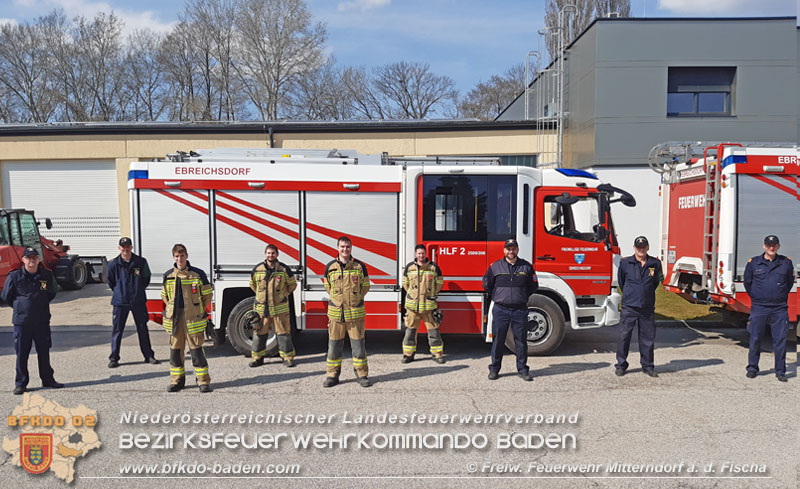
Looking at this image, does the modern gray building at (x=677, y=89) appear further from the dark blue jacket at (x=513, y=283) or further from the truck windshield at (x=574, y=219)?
the dark blue jacket at (x=513, y=283)

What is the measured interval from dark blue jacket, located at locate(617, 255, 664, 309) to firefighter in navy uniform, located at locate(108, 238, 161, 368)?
6.34 metres

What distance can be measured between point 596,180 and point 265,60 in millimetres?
31695

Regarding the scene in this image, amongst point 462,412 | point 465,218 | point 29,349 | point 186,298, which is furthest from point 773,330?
point 29,349

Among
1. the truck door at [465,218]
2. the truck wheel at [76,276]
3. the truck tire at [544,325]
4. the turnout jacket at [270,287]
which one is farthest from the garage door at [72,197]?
the truck tire at [544,325]

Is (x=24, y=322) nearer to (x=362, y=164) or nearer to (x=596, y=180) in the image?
(x=362, y=164)

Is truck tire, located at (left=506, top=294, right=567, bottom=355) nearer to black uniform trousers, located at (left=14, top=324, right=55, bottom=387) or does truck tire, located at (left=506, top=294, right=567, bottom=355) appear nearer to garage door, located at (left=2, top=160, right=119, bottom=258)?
black uniform trousers, located at (left=14, top=324, right=55, bottom=387)

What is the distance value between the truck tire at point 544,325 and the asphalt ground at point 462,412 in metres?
0.18

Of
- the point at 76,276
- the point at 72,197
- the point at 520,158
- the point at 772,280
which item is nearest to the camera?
the point at 772,280

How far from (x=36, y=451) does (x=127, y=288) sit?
2.97 m

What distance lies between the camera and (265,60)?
35750mm

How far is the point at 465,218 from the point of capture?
26.0 ft

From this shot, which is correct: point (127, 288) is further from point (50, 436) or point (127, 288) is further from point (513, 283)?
point (513, 283)

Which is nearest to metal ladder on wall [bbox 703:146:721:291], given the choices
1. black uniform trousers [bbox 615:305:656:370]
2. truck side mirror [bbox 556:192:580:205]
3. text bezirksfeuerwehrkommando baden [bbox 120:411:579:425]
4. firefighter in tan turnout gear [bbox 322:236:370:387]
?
black uniform trousers [bbox 615:305:656:370]

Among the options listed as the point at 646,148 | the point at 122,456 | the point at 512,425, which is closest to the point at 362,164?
the point at 512,425
